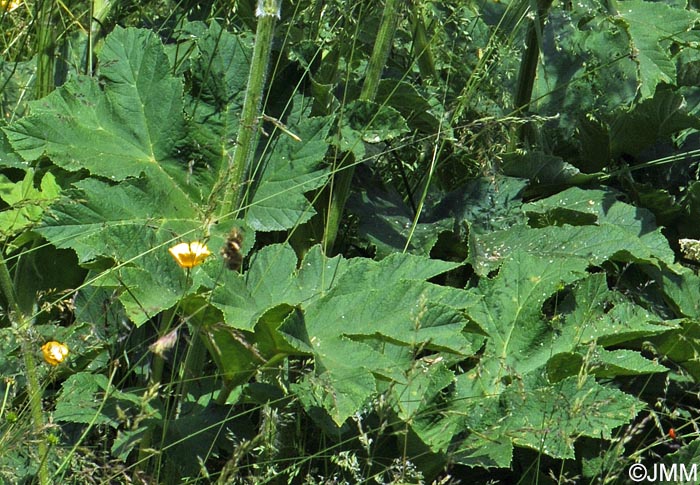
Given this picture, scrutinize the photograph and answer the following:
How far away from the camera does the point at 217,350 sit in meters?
2.05

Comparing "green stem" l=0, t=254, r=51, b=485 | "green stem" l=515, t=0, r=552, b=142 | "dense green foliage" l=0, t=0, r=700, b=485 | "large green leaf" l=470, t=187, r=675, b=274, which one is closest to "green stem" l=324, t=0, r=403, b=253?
"dense green foliage" l=0, t=0, r=700, b=485

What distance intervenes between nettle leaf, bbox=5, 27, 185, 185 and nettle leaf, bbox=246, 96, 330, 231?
23 cm

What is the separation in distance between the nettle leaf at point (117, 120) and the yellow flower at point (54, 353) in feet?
1.65

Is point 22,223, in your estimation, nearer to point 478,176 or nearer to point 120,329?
point 120,329

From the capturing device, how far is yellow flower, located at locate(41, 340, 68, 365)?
2.11 m

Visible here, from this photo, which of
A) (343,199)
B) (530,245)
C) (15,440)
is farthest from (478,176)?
(15,440)

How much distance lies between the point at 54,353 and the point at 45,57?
111 cm

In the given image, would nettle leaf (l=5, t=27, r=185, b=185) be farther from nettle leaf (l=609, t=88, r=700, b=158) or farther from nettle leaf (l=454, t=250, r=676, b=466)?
nettle leaf (l=609, t=88, r=700, b=158)

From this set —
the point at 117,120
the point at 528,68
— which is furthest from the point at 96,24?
the point at 528,68

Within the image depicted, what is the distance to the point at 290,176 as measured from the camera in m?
2.57

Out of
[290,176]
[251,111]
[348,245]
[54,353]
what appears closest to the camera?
[54,353]

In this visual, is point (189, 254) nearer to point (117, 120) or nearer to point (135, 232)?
point (135, 232)

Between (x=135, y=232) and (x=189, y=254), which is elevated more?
(x=189, y=254)

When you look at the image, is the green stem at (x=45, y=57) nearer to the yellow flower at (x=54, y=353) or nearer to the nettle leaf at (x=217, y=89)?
the nettle leaf at (x=217, y=89)
